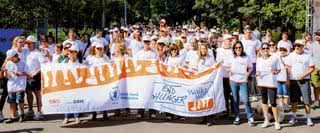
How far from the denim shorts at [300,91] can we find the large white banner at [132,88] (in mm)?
1613

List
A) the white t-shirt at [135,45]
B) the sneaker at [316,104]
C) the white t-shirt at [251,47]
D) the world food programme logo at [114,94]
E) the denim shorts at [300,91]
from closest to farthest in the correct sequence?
the denim shorts at [300,91], the world food programme logo at [114,94], the sneaker at [316,104], the white t-shirt at [251,47], the white t-shirt at [135,45]

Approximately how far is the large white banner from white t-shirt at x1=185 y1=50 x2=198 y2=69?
1.45 feet

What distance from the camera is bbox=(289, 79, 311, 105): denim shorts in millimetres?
10906

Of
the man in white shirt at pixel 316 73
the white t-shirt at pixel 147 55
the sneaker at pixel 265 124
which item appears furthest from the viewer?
the man in white shirt at pixel 316 73

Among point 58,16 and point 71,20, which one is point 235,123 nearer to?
point 58,16

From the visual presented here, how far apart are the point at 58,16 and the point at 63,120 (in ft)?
64.6

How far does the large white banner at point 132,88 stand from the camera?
430 inches

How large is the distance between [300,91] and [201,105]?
7.23 feet

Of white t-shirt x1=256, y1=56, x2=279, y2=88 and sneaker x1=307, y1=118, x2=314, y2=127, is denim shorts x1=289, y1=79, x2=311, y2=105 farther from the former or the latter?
white t-shirt x1=256, y1=56, x2=279, y2=88

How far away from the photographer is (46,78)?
11.0m

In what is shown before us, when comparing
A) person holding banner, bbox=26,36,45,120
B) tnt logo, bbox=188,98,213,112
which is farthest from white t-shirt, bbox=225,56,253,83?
person holding banner, bbox=26,36,45,120

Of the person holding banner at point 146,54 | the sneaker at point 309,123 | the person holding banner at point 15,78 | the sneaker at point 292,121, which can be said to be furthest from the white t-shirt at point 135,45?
the sneaker at point 309,123

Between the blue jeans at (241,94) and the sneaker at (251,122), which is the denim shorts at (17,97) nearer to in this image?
the blue jeans at (241,94)

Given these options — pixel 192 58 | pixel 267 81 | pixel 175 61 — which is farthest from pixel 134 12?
pixel 267 81
